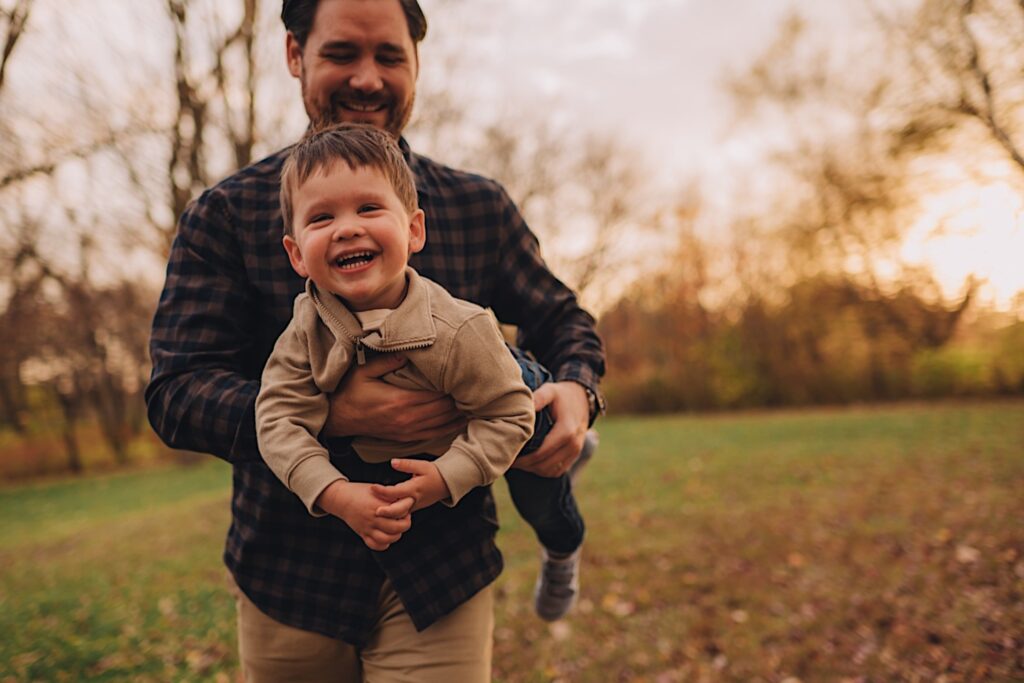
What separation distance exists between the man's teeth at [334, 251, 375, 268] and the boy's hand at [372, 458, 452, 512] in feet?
1.44

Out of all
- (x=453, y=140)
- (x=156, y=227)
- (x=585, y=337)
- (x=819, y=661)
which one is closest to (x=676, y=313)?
(x=453, y=140)

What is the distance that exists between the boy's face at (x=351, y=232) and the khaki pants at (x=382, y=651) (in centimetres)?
84

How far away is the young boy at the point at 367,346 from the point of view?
1406 mm

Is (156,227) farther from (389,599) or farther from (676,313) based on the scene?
(676,313)

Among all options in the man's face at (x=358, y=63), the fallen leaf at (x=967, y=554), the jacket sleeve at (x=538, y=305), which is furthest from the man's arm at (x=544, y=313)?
the fallen leaf at (x=967, y=554)

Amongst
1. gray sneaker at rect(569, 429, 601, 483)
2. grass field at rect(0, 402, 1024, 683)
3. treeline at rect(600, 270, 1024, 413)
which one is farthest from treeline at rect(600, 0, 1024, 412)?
gray sneaker at rect(569, 429, 601, 483)

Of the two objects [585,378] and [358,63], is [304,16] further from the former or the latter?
[585,378]

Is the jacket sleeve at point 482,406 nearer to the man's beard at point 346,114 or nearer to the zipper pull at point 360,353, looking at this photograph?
the zipper pull at point 360,353

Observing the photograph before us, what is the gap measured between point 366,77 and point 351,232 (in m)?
0.67

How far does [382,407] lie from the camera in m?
1.48

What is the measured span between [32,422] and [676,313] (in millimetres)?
25115

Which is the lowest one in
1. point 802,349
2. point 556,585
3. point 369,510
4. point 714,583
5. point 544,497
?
point 802,349

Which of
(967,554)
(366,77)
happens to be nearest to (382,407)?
(366,77)

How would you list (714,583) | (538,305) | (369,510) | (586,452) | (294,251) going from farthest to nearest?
(714,583) < (586,452) < (538,305) < (294,251) < (369,510)
